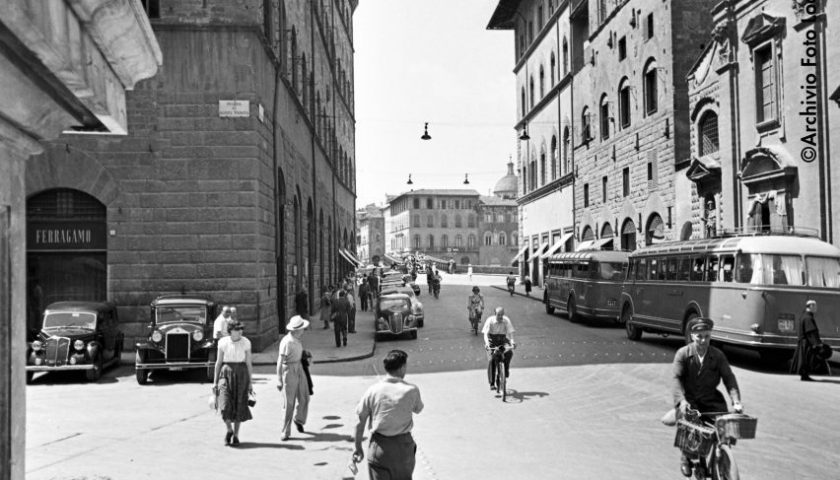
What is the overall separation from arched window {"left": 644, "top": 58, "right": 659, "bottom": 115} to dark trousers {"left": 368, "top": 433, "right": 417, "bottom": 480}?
1251 inches

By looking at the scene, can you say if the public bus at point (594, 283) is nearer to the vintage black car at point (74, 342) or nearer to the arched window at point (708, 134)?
the arched window at point (708, 134)

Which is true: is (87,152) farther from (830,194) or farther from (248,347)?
(830,194)

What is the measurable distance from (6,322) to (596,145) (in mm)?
41319

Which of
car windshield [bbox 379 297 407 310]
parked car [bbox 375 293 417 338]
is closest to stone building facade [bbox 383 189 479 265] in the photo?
car windshield [bbox 379 297 407 310]

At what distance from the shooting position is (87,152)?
65.1 ft

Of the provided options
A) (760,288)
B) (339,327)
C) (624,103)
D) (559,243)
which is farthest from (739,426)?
(559,243)

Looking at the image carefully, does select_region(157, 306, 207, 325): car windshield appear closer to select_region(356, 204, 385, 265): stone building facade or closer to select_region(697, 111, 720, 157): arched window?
select_region(697, 111, 720, 157): arched window

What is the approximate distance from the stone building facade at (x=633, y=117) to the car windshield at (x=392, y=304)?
45.6 ft

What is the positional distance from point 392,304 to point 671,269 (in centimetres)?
898

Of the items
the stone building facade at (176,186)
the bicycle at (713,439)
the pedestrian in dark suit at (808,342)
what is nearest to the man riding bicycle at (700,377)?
the bicycle at (713,439)

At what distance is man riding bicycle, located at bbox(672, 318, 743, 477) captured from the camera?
7020 millimetres

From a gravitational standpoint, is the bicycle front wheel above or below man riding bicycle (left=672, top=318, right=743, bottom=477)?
below

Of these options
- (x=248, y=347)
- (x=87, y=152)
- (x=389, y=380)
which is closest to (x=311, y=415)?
(x=248, y=347)

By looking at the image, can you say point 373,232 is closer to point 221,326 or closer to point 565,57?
point 565,57
